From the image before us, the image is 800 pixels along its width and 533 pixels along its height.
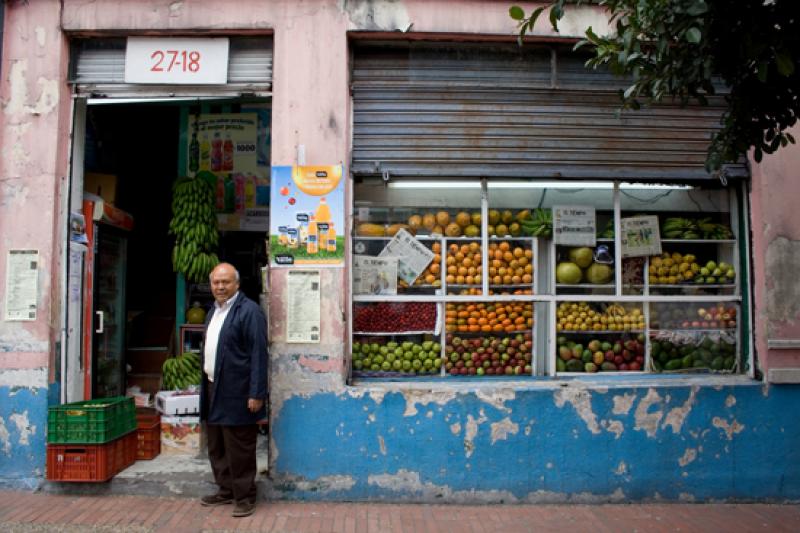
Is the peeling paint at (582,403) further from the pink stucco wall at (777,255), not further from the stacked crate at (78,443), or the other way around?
the stacked crate at (78,443)

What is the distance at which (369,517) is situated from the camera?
4.80 meters

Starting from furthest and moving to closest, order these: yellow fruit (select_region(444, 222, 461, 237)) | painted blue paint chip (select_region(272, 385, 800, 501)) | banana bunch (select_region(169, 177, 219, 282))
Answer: banana bunch (select_region(169, 177, 219, 282)), yellow fruit (select_region(444, 222, 461, 237)), painted blue paint chip (select_region(272, 385, 800, 501))

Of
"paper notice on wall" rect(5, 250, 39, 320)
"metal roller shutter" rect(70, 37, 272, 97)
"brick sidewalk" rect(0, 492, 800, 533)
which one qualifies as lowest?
"brick sidewalk" rect(0, 492, 800, 533)

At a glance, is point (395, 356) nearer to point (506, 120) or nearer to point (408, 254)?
point (408, 254)

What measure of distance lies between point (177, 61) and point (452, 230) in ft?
10.0

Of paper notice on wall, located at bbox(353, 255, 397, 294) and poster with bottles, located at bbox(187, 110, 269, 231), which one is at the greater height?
poster with bottles, located at bbox(187, 110, 269, 231)

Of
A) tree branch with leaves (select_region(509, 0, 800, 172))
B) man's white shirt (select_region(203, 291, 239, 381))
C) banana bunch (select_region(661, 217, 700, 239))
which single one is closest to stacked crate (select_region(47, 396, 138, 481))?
man's white shirt (select_region(203, 291, 239, 381))

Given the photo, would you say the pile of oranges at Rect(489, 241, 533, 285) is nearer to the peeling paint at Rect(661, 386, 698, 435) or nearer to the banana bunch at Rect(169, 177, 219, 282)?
the peeling paint at Rect(661, 386, 698, 435)

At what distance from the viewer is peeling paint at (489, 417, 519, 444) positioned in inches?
204

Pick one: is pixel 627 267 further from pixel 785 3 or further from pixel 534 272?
pixel 785 3

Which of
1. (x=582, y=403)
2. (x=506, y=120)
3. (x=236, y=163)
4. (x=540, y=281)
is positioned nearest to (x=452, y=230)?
(x=540, y=281)

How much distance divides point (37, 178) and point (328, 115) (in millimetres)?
2703

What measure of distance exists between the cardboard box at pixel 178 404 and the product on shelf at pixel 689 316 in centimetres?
458

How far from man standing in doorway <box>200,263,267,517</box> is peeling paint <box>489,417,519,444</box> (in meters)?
2.02
